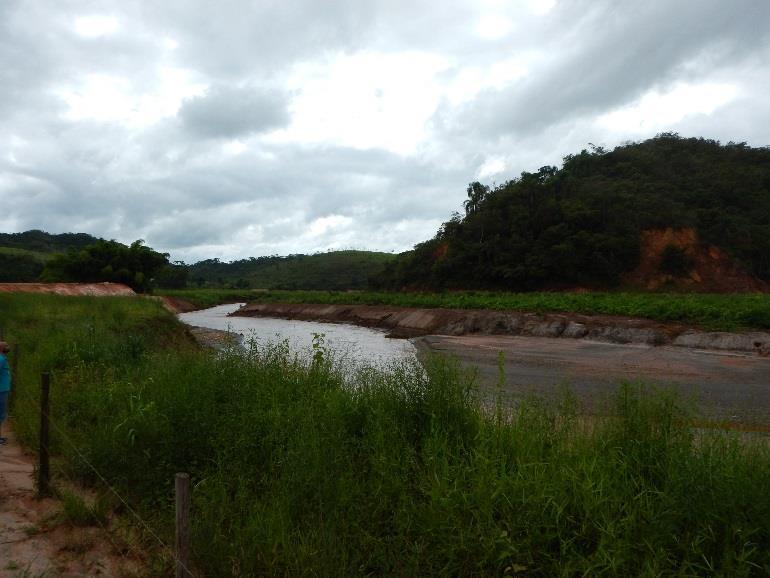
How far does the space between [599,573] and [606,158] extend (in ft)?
239

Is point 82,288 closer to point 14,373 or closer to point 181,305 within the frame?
point 181,305

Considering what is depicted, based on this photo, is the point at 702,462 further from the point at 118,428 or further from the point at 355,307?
the point at 355,307

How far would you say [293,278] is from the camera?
127m

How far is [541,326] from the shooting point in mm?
31016

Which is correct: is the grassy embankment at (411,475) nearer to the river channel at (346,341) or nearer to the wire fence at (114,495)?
the wire fence at (114,495)

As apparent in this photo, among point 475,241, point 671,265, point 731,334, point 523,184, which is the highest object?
point 523,184

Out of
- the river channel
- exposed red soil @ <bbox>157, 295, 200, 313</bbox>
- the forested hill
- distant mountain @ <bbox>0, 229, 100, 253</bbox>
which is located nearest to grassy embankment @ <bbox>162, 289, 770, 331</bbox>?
the river channel

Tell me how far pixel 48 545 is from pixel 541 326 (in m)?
29.2

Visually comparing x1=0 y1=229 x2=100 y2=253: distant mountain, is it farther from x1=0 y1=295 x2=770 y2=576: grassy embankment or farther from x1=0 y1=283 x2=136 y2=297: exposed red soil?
x1=0 y1=295 x2=770 y2=576: grassy embankment

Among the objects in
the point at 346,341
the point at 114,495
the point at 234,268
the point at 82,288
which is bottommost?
the point at 346,341

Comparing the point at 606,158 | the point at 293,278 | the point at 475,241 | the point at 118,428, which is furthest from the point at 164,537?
the point at 293,278

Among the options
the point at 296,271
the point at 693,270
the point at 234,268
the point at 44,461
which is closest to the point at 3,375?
the point at 44,461

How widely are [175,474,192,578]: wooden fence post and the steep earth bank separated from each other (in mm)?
24536

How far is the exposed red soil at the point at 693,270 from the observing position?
149 feet
